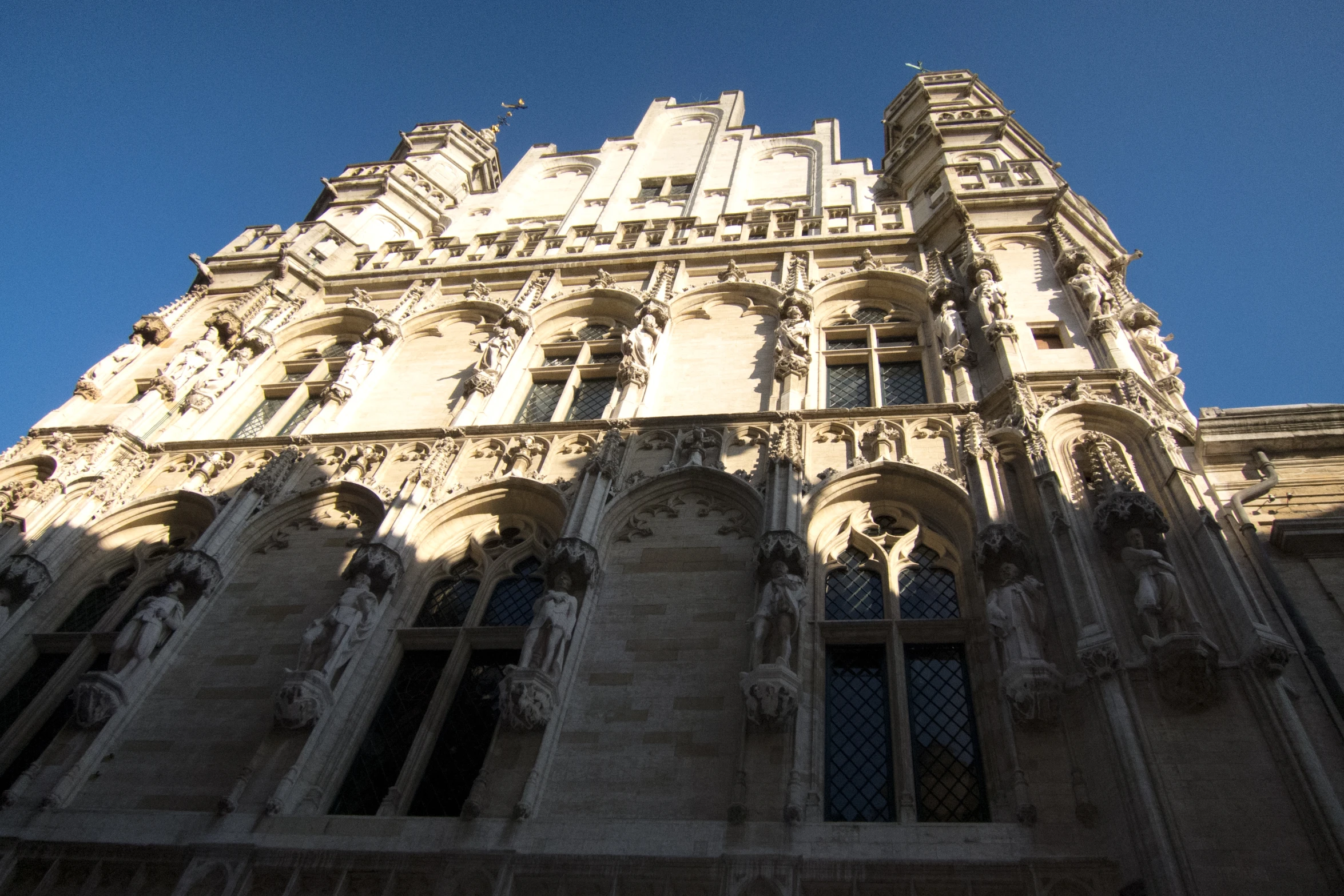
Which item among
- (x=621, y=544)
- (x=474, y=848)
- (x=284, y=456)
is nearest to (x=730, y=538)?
(x=621, y=544)

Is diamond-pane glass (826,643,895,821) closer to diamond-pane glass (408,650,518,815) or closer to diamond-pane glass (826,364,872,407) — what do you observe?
diamond-pane glass (408,650,518,815)

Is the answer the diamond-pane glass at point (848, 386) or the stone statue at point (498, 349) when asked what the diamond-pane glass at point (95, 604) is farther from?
the diamond-pane glass at point (848, 386)

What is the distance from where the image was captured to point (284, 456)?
13852 mm

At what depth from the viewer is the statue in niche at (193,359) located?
1616 centimetres

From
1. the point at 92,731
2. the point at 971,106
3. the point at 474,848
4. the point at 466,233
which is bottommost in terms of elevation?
the point at 474,848

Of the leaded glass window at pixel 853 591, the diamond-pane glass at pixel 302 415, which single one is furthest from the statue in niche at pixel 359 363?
the leaded glass window at pixel 853 591

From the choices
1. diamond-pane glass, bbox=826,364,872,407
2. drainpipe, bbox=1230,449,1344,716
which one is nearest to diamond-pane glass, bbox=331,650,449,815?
diamond-pane glass, bbox=826,364,872,407

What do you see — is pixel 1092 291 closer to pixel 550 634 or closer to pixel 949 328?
pixel 949 328

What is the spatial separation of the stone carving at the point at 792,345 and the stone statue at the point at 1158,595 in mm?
6100

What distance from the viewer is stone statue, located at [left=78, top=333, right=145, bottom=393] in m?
16.1

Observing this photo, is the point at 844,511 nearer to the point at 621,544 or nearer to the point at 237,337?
the point at 621,544

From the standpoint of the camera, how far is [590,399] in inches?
610

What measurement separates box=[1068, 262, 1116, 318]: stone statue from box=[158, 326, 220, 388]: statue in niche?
1415 centimetres

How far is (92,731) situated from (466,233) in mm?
16408
